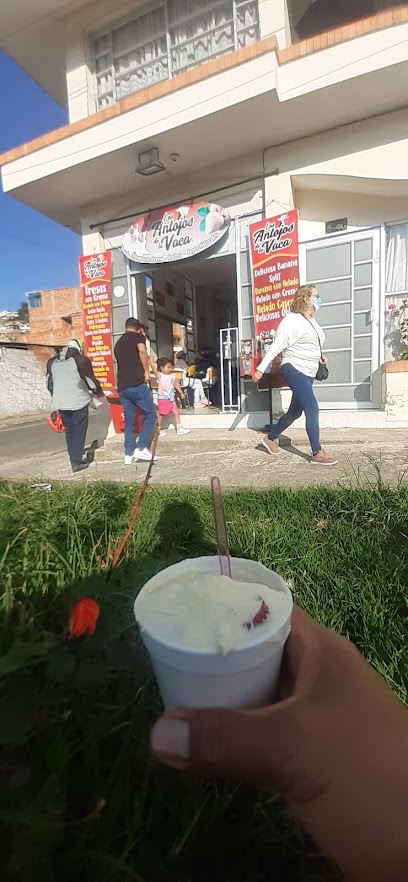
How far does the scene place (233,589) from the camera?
80 cm

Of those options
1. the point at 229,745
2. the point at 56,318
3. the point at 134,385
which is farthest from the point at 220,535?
the point at 56,318

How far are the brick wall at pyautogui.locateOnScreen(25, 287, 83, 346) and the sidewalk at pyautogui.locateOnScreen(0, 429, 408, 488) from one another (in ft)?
74.8

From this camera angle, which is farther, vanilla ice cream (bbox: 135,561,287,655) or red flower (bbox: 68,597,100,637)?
red flower (bbox: 68,597,100,637)

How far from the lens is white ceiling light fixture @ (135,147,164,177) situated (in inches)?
221

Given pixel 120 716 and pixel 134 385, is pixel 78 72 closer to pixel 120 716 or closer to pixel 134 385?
pixel 134 385

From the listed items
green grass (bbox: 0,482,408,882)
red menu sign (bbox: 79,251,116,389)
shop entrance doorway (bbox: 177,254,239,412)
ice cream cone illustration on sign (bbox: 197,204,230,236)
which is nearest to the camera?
green grass (bbox: 0,482,408,882)

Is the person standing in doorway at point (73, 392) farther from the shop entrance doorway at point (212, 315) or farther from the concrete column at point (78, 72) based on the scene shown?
the concrete column at point (78, 72)

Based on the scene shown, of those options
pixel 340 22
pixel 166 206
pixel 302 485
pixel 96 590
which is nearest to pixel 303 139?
pixel 340 22

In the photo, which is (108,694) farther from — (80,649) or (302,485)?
(302,485)

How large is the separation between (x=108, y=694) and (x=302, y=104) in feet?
19.4

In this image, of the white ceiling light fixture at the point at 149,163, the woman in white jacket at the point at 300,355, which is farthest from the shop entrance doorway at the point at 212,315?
the woman in white jacket at the point at 300,355

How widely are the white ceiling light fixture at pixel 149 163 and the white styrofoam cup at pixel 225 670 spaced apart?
246 inches

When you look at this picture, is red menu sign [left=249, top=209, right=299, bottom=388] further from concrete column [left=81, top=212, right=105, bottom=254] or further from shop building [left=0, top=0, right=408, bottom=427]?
concrete column [left=81, top=212, right=105, bottom=254]

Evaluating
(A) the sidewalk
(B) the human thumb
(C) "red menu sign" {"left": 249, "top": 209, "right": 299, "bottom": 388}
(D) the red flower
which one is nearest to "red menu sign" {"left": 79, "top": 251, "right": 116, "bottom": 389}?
(A) the sidewalk
